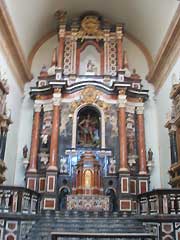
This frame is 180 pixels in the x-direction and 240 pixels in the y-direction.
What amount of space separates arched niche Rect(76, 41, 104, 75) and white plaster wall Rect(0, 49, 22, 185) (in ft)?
10.00

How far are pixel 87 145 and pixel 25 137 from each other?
272 centimetres

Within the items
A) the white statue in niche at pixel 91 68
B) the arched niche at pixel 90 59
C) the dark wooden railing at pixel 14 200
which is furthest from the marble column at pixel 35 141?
the dark wooden railing at pixel 14 200

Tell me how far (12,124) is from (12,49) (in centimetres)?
291

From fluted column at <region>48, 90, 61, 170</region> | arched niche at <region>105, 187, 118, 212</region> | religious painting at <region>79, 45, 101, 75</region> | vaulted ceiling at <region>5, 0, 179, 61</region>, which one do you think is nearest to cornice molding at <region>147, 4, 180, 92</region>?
vaulted ceiling at <region>5, 0, 179, 61</region>

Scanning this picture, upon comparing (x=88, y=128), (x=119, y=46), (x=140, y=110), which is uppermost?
(x=119, y=46)

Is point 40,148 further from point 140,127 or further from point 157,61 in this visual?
point 157,61

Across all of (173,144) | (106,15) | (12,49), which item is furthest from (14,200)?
(106,15)

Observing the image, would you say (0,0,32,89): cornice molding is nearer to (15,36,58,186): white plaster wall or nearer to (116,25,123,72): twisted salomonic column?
(15,36,58,186): white plaster wall

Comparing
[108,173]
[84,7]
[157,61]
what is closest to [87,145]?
[108,173]

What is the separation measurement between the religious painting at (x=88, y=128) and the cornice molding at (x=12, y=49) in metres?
3.01

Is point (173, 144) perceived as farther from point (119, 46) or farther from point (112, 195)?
point (119, 46)

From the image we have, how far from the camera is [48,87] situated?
1419cm

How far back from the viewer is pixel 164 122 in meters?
13.3

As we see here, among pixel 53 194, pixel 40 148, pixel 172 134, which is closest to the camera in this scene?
pixel 172 134
